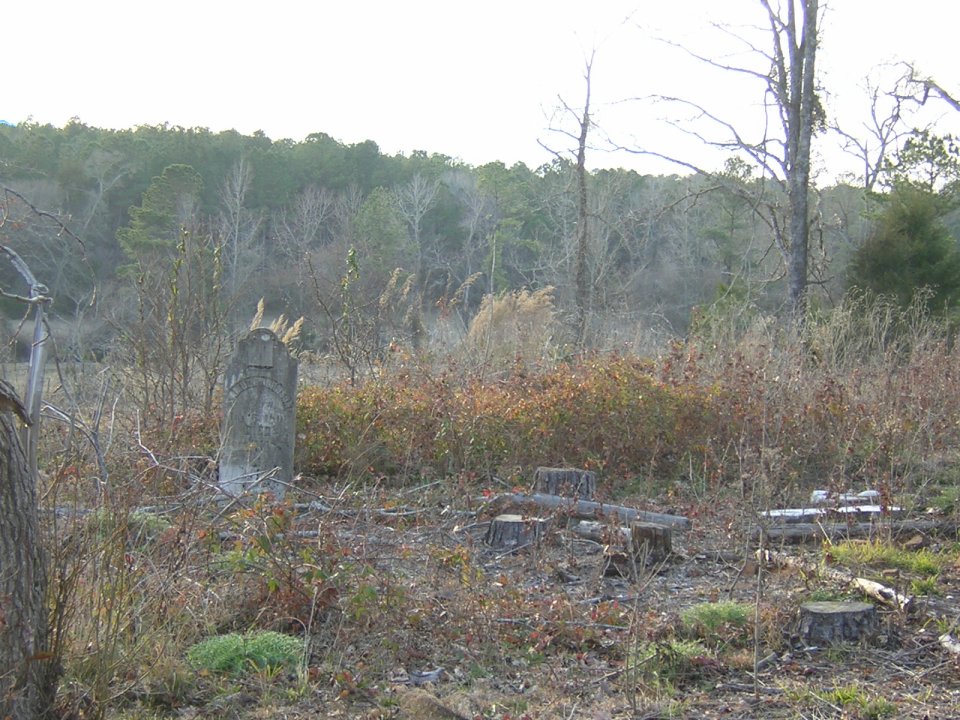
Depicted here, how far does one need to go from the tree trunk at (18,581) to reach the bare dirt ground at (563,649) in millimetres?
763

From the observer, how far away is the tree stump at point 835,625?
4.46m

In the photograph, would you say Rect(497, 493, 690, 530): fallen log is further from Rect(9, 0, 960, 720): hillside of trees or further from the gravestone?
the gravestone

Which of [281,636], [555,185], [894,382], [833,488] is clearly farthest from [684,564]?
[555,185]

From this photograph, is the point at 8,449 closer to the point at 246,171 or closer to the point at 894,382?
the point at 894,382

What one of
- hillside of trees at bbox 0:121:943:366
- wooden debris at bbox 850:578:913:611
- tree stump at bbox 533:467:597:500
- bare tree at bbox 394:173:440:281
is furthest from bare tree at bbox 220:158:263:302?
wooden debris at bbox 850:578:913:611

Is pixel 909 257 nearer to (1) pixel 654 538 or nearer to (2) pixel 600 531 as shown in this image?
(2) pixel 600 531

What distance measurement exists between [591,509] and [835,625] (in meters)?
2.62

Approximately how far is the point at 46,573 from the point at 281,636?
124 cm

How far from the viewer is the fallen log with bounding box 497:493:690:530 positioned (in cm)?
662

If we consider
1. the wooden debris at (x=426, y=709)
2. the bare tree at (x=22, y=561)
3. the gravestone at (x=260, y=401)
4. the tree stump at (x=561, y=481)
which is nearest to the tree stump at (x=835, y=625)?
the wooden debris at (x=426, y=709)

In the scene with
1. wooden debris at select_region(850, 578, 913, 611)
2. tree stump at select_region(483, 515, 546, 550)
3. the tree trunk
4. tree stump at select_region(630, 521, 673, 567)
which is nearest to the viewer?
the tree trunk

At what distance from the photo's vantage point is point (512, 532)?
6.18m

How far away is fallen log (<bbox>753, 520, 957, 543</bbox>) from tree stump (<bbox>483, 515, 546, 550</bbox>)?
141cm

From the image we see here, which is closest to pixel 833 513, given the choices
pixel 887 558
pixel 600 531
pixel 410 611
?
pixel 887 558
